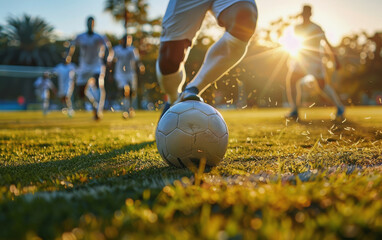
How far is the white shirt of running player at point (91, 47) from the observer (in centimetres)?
950

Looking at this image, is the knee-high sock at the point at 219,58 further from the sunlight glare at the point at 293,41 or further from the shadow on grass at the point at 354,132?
the sunlight glare at the point at 293,41

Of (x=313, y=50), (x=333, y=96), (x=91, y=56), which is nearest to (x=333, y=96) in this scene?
(x=333, y=96)

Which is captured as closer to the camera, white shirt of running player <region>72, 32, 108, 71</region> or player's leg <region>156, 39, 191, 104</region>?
player's leg <region>156, 39, 191, 104</region>

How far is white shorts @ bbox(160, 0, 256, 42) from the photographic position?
3537mm

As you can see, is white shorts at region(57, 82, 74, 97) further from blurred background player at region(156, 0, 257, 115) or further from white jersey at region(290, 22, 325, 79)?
blurred background player at region(156, 0, 257, 115)

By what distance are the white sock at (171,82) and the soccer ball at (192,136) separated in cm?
124

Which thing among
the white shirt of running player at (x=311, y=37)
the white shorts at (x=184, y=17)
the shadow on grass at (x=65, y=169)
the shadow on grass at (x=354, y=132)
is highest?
the white shirt of running player at (x=311, y=37)

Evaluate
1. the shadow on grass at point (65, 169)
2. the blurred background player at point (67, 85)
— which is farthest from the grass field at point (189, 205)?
the blurred background player at point (67, 85)

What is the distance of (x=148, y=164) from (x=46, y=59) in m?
55.8

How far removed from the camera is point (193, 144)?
8.21 ft

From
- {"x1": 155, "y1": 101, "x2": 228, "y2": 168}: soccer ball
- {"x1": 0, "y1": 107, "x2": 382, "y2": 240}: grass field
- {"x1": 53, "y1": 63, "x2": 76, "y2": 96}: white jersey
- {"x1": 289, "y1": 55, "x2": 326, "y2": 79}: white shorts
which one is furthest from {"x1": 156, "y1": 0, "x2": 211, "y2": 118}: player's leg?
{"x1": 53, "y1": 63, "x2": 76, "y2": 96}: white jersey

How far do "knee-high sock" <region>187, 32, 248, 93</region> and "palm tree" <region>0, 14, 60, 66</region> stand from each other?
180 feet

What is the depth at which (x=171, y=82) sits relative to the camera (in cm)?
394

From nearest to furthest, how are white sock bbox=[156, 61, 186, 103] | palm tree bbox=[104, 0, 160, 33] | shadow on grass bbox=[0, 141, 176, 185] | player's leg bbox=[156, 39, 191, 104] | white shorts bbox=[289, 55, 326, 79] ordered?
shadow on grass bbox=[0, 141, 176, 185], player's leg bbox=[156, 39, 191, 104], white sock bbox=[156, 61, 186, 103], white shorts bbox=[289, 55, 326, 79], palm tree bbox=[104, 0, 160, 33]
